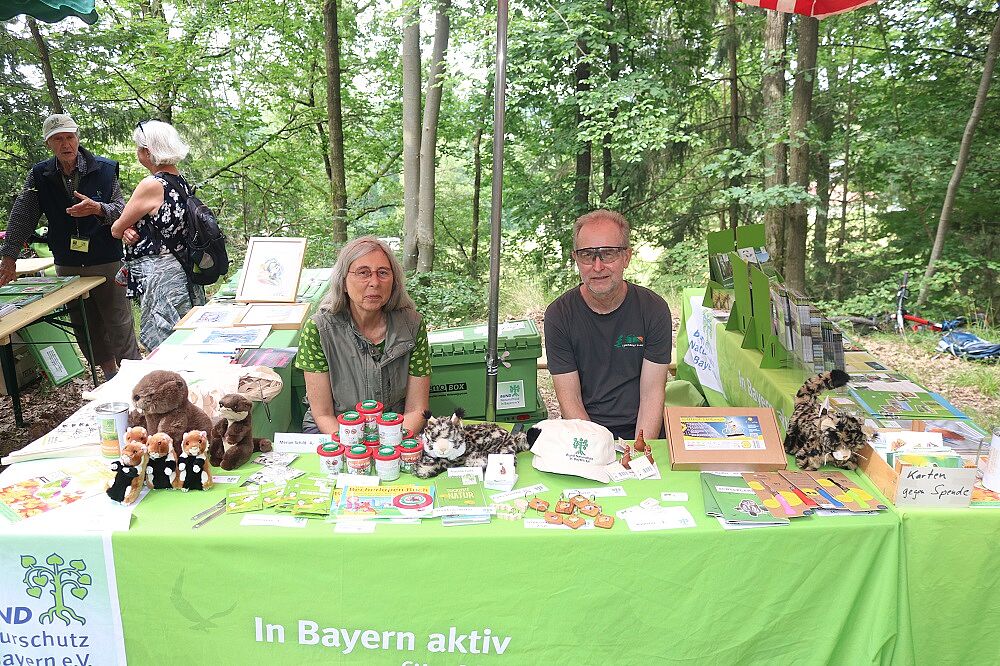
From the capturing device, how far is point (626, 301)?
2.58 m

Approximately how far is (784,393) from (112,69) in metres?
8.56

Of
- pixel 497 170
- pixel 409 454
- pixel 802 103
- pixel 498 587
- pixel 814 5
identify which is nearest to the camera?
pixel 498 587

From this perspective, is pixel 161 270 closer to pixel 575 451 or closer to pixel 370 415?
pixel 370 415

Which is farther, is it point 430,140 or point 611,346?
point 430,140

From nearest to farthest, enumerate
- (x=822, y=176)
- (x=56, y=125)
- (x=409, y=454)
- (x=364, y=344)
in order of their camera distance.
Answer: (x=409, y=454) → (x=364, y=344) → (x=56, y=125) → (x=822, y=176)

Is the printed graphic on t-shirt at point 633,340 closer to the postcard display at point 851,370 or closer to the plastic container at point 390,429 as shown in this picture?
the postcard display at point 851,370

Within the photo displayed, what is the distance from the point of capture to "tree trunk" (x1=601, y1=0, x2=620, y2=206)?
7.93 metres

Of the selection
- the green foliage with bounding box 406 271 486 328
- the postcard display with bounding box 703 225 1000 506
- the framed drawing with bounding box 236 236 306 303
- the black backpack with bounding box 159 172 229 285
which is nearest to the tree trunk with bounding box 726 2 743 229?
the green foliage with bounding box 406 271 486 328

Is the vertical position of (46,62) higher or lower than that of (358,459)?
higher

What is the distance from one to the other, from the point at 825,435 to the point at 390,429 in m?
1.22

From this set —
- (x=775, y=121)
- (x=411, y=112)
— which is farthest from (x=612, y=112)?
(x=411, y=112)

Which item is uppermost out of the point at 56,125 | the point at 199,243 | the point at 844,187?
the point at 844,187

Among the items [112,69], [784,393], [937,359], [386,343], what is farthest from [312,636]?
[112,69]

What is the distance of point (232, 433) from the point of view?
179 cm
